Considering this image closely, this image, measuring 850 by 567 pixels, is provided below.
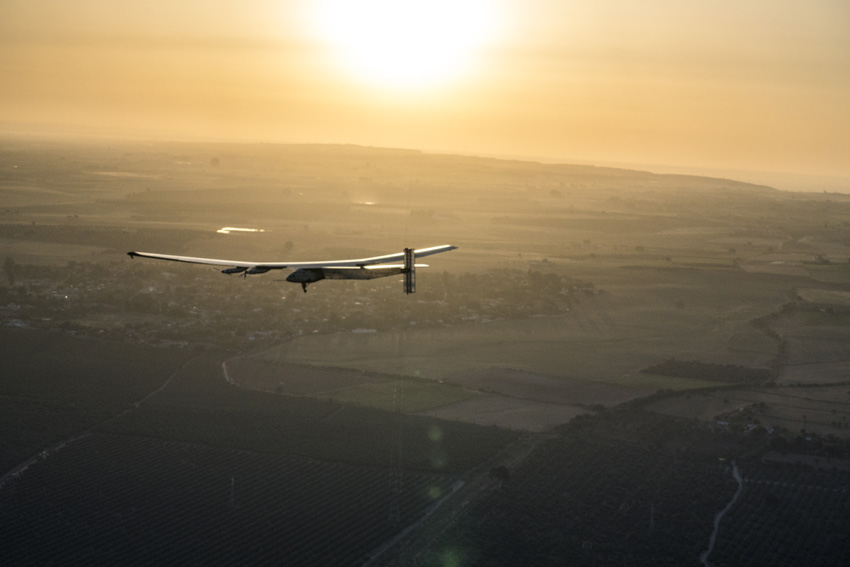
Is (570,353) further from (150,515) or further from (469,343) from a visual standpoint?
(150,515)

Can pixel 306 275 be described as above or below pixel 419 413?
above

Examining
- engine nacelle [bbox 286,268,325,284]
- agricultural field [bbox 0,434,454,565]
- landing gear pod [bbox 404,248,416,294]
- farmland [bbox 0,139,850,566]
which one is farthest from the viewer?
farmland [bbox 0,139,850,566]

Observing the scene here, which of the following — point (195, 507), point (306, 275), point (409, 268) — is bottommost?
point (195, 507)

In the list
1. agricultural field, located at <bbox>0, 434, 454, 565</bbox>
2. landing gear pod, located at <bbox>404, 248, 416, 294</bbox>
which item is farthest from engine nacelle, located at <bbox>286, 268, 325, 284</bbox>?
agricultural field, located at <bbox>0, 434, 454, 565</bbox>

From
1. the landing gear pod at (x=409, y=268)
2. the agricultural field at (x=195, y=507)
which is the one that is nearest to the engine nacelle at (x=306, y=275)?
the landing gear pod at (x=409, y=268)

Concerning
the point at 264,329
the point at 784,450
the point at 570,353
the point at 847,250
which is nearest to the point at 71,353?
the point at 264,329

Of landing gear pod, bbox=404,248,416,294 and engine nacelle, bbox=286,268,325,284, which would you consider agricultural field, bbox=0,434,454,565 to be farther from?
engine nacelle, bbox=286,268,325,284

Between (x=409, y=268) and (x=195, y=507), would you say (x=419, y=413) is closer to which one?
(x=195, y=507)

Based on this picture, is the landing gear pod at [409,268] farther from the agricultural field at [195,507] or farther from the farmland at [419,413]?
the agricultural field at [195,507]

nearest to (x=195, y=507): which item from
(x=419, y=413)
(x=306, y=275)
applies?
(x=419, y=413)
